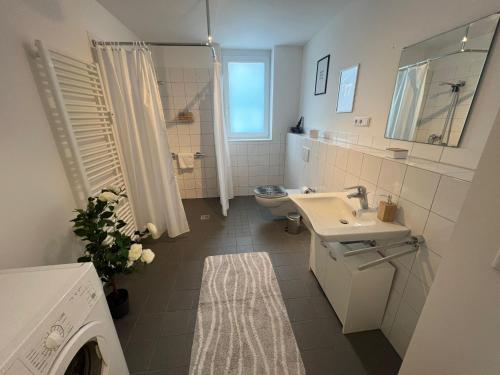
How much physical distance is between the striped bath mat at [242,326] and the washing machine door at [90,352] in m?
0.58

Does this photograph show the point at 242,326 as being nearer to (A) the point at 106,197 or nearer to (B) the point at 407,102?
(A) the point at 106,197

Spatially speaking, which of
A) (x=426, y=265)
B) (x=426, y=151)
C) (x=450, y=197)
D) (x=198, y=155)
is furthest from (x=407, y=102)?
(x=198, y=155)

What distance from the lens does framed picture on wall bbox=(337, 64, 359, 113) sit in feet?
6.01

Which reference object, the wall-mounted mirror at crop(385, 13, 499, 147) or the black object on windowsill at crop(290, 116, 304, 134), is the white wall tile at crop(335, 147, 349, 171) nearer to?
the wall-mounted mirror at crop(385, 13, 499, 147)

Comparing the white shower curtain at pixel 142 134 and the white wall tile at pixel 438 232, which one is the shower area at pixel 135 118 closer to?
the white shower curtain at pixel 142 134

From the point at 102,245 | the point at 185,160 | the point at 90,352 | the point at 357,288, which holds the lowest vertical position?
the point at 357,288

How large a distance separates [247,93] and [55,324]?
3.40 m

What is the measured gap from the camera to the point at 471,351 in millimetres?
589

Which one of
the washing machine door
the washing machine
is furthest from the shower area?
the washing machine door

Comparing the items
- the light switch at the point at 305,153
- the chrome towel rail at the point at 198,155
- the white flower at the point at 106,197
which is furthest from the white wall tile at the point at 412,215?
the chrome towel rail at the point at 198,155

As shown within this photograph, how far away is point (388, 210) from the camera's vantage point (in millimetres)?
1255

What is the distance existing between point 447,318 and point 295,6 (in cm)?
241

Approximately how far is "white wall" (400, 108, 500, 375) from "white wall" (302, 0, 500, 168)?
61 centimetres

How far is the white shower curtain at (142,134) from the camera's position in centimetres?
187
